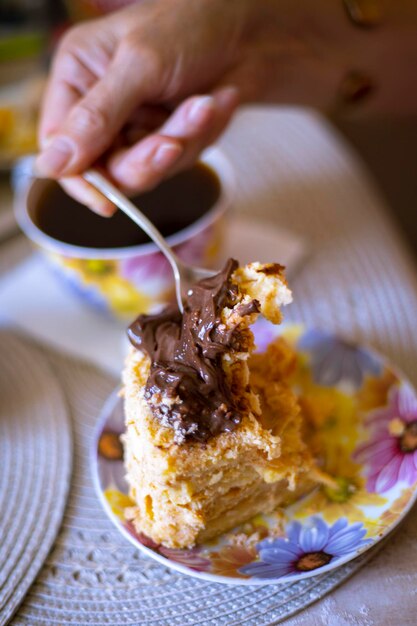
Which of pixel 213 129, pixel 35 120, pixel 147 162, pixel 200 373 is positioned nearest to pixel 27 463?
pixel 200 373

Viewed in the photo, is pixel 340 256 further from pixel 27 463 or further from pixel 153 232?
pixel 27 463

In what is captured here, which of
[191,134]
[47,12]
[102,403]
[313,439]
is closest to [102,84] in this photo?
[191,134]

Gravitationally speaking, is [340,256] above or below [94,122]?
below

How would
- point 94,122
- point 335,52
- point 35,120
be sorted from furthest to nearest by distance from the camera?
1. point 35,120
2. point 335,52
3. point 94,122

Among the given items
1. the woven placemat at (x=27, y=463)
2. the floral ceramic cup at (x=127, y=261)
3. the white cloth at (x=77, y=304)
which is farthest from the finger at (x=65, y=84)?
the woven placemat at (x=27, y=463)

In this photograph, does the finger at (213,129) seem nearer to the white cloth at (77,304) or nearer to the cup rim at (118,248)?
the cup rim at (118,248)

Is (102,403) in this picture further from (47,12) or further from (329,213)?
(47,12)
